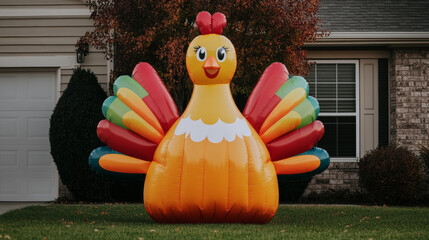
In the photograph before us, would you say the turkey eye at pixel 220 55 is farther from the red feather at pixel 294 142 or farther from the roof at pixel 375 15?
the roof at pixel 375 15

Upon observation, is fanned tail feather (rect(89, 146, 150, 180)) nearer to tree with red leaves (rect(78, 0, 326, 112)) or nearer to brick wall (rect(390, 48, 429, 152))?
tree with red leaves (rect(78, 0, 326, 112))

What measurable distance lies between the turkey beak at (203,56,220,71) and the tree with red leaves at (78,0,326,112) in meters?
2.20

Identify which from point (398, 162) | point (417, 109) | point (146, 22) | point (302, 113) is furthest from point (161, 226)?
point (417, 109)

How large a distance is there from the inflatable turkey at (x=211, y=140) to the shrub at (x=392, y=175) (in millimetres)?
3579

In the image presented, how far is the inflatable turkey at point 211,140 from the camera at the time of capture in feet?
22.3

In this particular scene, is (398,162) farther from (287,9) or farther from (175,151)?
(175,151)

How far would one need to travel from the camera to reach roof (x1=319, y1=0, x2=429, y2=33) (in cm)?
1216

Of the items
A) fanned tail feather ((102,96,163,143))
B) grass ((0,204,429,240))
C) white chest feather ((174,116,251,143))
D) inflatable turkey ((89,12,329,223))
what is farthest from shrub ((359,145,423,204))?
fanned tail feather ((102,96,163,143))

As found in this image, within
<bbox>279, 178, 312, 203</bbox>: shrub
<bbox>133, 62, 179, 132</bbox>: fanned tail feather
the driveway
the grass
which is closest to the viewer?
the grass

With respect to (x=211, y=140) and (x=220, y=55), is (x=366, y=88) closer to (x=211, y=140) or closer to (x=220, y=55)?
(x=220, y=55)

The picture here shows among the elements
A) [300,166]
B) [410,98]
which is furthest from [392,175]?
[300,166]

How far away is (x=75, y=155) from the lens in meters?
10.5

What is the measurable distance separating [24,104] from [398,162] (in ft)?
23.1

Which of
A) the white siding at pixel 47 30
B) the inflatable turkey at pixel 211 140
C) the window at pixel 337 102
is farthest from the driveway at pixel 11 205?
the window at pixel 337 102
